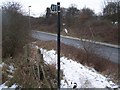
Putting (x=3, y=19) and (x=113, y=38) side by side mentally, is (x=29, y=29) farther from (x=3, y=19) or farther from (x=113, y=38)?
(x=113, y=38)

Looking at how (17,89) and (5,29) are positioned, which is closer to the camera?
(17,89)

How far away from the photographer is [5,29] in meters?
16.5

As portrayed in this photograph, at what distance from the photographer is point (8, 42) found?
54.3 ft

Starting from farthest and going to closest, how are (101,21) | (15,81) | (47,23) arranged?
1. (47,23)
2. (101,21)
3. (15,81)

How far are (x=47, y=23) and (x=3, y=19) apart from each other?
4656 cm

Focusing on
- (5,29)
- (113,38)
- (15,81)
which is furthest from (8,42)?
(113,38)

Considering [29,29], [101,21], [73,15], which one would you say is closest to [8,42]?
[29,29]

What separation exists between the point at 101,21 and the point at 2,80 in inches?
1275

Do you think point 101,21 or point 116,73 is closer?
point 116,73

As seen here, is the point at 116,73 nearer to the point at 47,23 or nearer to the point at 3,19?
the point at 3,19

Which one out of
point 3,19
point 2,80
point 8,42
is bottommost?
point 2,80

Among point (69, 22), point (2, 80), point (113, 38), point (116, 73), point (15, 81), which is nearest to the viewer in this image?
point (15, 81)

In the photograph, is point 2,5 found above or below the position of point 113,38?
above

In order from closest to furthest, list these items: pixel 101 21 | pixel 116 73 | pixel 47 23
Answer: pixel 116 73 → pixel 101 21 → pixel 47 23
